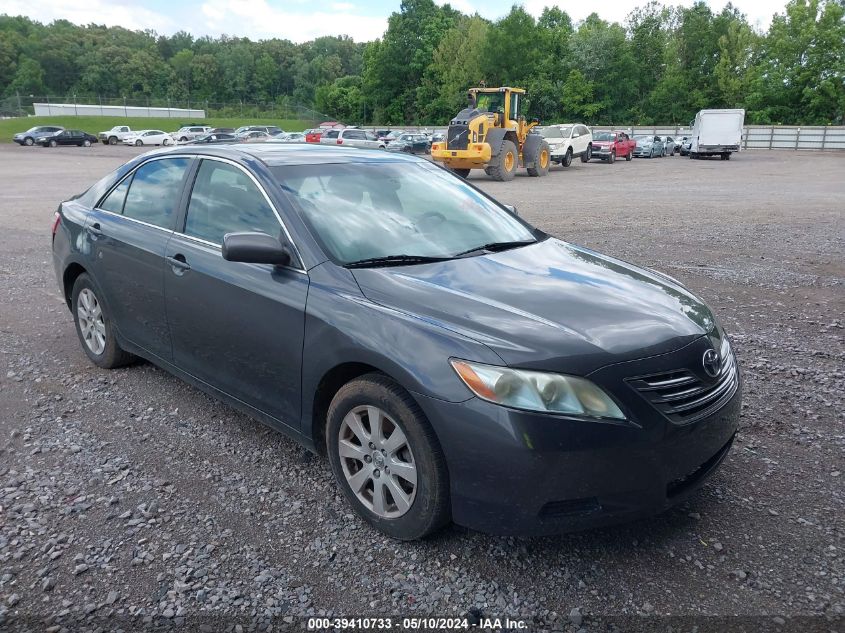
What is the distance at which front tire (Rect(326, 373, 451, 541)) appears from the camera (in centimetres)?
283

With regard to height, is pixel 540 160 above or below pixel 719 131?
below

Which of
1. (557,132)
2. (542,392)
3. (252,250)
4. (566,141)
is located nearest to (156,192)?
(252,250)

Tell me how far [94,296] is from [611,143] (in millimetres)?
34881

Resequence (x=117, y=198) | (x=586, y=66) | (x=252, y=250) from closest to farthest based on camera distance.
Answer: (x=252, y=250) < (x=117, y=198) < (x=586, y=66)

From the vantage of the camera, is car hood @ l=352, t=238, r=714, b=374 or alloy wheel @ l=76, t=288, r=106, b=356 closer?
car hood @ l=352, t=238, r=714, b=374

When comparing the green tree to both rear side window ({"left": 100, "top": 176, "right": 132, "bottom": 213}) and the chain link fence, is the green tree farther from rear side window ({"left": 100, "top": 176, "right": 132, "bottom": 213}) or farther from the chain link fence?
rear side window ({"left": 100, "top": 176, "right": 132, "bottom": 213})

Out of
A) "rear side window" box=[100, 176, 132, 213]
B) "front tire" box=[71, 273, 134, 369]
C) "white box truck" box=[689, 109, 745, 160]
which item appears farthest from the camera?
"white box truck" box=[689, 109, 745, 160]

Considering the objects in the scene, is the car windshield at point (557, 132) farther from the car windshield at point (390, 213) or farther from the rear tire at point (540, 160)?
the car windshield at point (390, 213)

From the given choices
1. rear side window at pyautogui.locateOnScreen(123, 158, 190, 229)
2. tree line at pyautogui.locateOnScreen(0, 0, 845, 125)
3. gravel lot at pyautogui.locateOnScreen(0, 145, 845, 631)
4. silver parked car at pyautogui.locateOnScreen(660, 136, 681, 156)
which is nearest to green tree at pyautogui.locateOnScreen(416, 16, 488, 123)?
tree line at pyautogui.locateOnScreen(0, 0, 845, 125)

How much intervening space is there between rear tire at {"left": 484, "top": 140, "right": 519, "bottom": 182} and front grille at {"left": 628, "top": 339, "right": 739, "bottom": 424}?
20.8 metres

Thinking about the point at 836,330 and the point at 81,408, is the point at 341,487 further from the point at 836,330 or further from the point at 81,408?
the point at 836,330

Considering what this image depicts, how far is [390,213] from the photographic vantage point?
3859 mm

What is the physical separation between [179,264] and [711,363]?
2.87 meters

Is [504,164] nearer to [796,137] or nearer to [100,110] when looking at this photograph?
[796,137]
